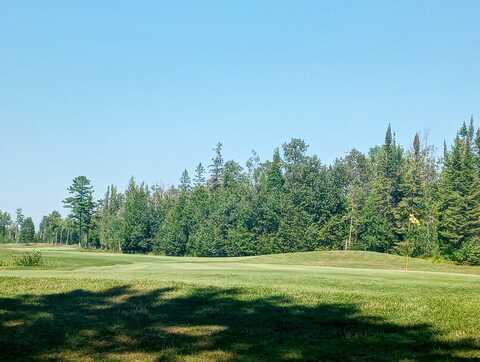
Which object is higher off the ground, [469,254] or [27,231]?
[27,231]

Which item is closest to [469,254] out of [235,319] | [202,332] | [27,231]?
[235,319]

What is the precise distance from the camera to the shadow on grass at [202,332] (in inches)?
430

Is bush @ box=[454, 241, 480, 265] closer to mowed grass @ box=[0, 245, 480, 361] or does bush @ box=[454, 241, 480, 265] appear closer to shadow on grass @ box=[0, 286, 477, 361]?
mowed grass @ box=[0, 245, 480, 361]

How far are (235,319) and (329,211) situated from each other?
284 feet

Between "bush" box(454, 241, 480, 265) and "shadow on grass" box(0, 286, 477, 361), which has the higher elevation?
"shadow on grass" box(0, 286, 477, 361)

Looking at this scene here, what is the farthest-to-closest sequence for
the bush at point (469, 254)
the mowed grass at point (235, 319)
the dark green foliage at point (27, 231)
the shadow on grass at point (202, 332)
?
the dark green foliage at point (27, 231) < the bush at point (469, 254) < the mowed grass at point (235, 319) < the shadow on grass at point (202, 332)

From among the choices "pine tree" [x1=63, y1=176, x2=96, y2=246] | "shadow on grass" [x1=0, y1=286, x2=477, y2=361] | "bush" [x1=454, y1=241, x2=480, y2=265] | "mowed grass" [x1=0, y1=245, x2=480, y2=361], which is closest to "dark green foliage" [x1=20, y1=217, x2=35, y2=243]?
"pine tree" [x1=63, y1=176, x2=96, y2=246]

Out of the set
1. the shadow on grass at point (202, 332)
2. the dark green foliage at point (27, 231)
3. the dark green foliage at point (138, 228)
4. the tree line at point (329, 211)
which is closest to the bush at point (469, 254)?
the tree line at point (329, 211)

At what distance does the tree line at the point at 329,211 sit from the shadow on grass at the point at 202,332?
64.1 meters

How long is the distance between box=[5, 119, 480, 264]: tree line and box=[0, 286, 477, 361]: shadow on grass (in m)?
64.1

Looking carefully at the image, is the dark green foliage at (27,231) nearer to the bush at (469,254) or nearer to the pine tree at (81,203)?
the pine tree at (81,203)

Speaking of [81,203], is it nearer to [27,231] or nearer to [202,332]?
[27,231]

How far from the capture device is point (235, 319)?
48.4ft

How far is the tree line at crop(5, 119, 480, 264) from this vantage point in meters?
77.7
